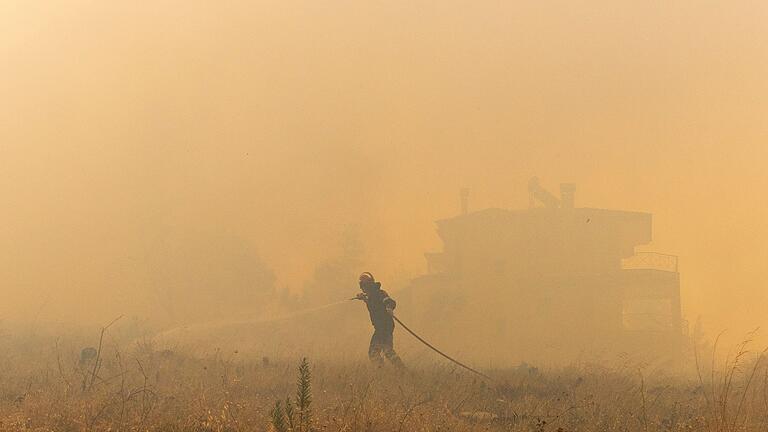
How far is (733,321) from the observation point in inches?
1467

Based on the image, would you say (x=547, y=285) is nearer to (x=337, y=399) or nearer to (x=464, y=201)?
(x=464, y=201)

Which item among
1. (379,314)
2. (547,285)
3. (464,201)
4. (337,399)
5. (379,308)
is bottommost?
(337,399)

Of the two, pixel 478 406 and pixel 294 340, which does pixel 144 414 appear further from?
pixel 294 340

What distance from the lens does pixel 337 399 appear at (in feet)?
26.8

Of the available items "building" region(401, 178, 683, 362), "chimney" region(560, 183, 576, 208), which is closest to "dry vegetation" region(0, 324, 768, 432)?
"building" region(401, 178, 683, 362)

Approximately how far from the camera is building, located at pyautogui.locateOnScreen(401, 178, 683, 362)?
33.1 m

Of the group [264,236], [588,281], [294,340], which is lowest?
[294,340]

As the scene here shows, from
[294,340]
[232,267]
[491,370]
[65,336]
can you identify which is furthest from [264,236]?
[491,370]

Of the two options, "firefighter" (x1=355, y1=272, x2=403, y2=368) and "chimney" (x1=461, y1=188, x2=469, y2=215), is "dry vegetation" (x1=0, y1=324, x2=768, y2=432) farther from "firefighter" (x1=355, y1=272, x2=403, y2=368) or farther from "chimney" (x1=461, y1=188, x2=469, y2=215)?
"chimney" (x1=461, y1=188, x2=469, y2=215)

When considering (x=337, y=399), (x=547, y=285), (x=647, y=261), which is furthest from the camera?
(x=647, y=261)

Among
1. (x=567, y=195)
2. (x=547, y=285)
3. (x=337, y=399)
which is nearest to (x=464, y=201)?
(x=567, y=195)

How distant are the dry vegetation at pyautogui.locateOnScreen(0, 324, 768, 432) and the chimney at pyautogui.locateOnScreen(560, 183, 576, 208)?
2638cm

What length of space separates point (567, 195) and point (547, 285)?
6137 mm

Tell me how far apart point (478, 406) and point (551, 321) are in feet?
89.3
